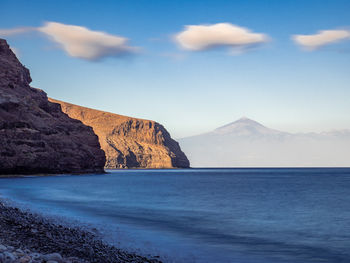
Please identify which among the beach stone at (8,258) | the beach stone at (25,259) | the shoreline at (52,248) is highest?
the beach stone at (8,258)

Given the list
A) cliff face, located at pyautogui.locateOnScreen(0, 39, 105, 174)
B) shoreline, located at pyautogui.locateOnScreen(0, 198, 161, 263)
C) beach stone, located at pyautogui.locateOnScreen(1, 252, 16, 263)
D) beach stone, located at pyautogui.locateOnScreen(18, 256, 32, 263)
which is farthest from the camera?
cliff face, located at pyautogui.locateOnScreen(0, 39, 105, 174)

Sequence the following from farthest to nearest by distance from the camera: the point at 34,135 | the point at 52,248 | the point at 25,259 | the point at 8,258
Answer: the point at 34,135 < the point at 52,248 < the point at 25,259 < the point at 8,258

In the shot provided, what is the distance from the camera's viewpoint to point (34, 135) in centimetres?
12031

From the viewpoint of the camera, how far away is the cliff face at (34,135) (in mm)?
111688

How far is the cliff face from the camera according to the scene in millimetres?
111688

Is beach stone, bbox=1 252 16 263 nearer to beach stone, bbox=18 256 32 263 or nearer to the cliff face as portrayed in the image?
beach stone, bbox=18 256 32 263

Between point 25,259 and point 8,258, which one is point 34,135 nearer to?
point 25,259

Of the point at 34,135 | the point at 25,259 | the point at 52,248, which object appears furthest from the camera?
the point at 34,135

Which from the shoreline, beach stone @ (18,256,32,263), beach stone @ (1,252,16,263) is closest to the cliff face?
the shoreline

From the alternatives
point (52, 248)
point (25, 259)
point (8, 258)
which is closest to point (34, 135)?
point (52, 248)

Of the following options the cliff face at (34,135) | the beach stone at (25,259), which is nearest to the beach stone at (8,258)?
the beach stone at (25,259)

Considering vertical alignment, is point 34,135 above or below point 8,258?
above

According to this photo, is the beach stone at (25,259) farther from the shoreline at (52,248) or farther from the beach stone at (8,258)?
the beach stone at (8,258)

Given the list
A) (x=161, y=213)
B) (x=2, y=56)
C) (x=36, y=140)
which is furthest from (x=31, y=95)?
(x=161, y=213)
